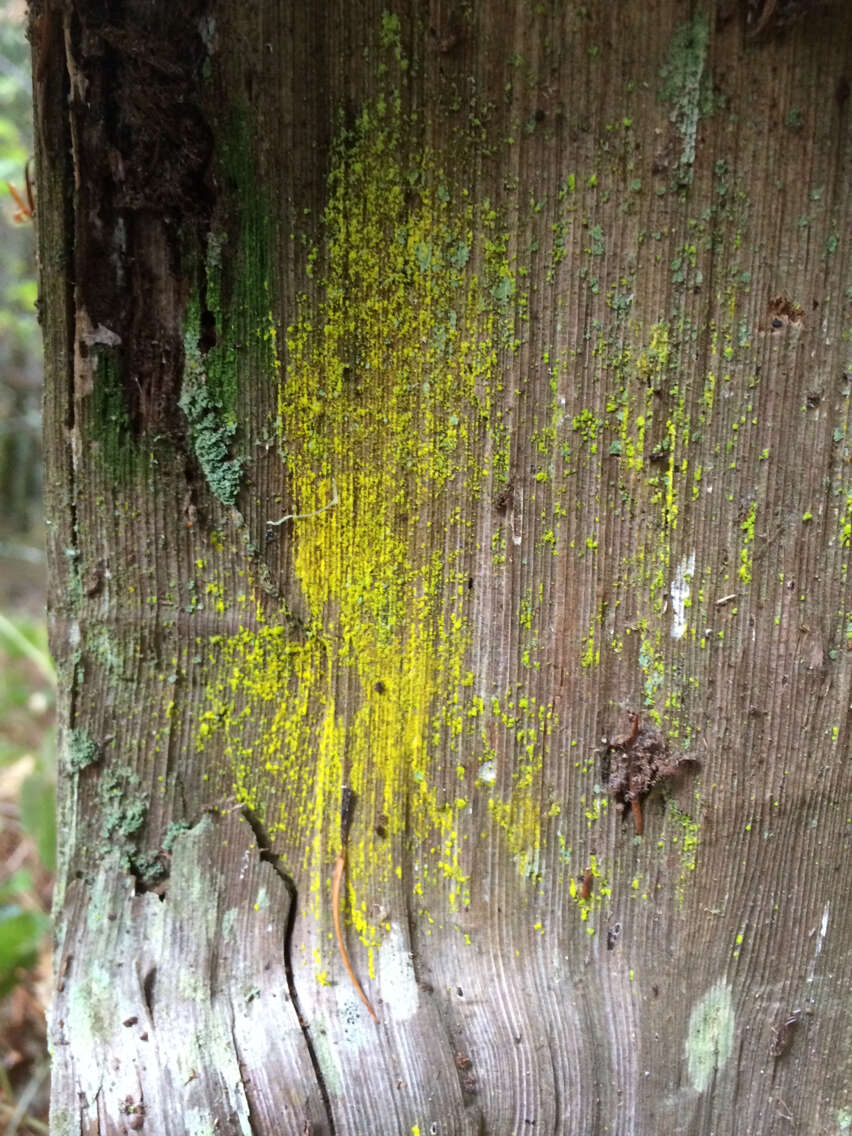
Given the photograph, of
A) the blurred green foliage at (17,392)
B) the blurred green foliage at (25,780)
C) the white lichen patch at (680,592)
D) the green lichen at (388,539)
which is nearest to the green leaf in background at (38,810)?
the blurred green foliage at (25,780)

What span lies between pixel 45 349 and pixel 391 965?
1.03 m

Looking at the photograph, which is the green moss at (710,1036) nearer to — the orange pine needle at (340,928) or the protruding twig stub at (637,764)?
the protruding twig stub at (637,764)

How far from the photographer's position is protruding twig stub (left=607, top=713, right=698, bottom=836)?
93 cm

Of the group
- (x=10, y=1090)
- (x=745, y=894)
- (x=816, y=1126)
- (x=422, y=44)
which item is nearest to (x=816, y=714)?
(x=745, y=894)

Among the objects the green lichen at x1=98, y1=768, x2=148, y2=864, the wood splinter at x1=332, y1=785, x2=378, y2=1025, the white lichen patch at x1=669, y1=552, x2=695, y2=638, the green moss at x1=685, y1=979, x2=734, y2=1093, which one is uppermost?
the white lichen patch at x1=669, y1=552, x2=695, y2=638

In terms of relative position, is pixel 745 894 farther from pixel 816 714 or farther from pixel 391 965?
pixel 391 965

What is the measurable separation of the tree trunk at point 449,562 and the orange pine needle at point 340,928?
1 cm

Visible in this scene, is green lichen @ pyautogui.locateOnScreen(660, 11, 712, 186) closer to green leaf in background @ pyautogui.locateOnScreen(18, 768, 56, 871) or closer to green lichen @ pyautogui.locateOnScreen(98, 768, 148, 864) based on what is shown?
green lichen @ pyautogui.locateOnScreen(98, 768, 148, 864)

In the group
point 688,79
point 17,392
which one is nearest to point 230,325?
point 688,79

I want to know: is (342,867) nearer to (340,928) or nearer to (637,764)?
(340,928)

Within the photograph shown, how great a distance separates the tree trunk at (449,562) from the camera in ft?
2.76

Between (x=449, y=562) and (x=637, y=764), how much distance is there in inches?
15.2

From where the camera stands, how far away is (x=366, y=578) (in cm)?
97

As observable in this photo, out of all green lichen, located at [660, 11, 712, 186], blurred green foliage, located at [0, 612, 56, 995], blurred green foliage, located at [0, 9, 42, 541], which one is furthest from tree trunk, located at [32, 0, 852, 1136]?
blurred green foliage, located at [0, 9, 42, 541]
